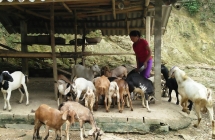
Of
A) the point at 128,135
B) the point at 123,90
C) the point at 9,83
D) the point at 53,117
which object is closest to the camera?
the point at 53,117

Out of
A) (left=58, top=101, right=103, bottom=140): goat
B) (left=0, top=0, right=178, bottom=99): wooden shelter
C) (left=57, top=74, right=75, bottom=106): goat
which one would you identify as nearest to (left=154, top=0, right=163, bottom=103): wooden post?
(left=0, top=0, right=178, bottom=99): wooden shelter

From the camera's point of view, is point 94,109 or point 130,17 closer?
point 94,109

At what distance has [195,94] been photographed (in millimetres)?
6848

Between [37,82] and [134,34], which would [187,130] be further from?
[37,82]

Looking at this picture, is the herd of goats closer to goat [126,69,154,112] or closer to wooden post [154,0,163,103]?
goat [126,69,154,112]

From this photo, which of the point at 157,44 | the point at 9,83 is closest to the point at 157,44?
the point at 157,44

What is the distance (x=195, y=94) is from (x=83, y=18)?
6.43 meters

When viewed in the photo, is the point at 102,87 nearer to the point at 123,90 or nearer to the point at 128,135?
the point at 123,90

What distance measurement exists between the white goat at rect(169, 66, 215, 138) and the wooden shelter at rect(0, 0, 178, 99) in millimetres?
720

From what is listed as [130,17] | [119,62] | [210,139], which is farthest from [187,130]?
[119,62]

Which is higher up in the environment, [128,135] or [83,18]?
[83,18]

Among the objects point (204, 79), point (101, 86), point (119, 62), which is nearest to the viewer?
point (101, 86)

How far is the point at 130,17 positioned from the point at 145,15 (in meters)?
1.19

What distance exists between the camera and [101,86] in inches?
279
